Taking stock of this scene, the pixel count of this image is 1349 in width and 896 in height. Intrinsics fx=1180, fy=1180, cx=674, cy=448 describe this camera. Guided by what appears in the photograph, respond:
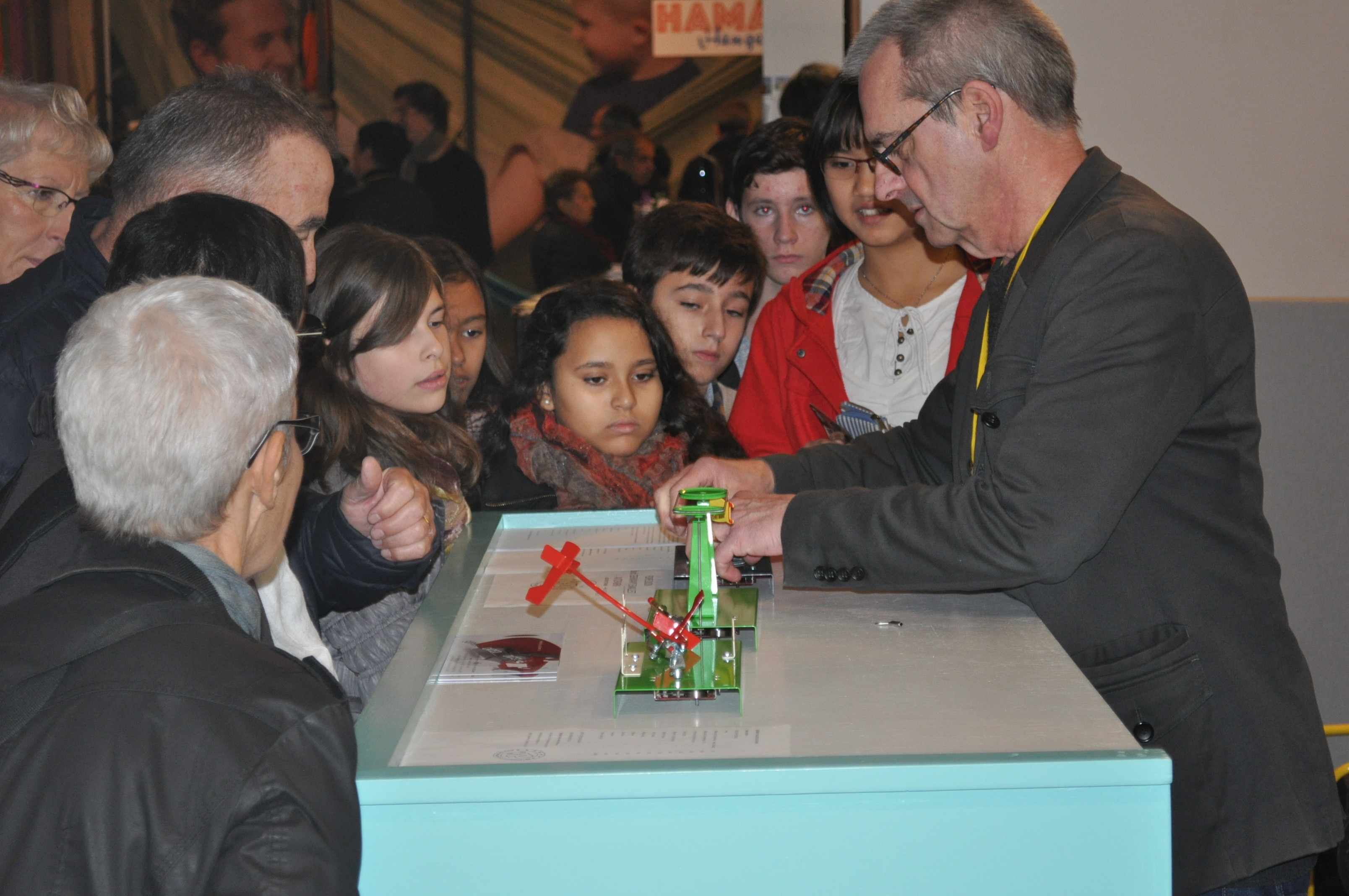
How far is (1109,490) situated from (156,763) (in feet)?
3.57

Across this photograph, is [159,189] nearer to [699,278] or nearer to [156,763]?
[156,763]

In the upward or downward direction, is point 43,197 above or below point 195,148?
below

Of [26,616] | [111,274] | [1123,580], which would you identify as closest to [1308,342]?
[1123,580]

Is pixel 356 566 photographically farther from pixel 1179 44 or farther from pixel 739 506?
pixel 1179 44

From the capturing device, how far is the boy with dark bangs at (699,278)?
3.13m

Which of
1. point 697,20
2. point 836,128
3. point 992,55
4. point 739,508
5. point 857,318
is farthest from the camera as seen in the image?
point 697,20

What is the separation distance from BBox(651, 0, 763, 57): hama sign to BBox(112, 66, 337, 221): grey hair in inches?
144

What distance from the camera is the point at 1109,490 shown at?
4.73 ft

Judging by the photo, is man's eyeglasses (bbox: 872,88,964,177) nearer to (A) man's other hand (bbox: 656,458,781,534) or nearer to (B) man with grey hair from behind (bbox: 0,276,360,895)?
(A) man's other hand (bbox: 656,458,781,534)

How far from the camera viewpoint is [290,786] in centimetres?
102

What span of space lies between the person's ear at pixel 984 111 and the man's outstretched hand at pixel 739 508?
0.58m

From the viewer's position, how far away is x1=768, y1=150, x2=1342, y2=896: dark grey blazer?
1.45 meters

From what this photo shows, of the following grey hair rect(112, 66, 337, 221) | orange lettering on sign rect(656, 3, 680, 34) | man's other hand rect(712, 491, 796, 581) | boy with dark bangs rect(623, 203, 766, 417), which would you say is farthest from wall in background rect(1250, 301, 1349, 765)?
orange lettering on sign rect(656, 3, 680, 34)

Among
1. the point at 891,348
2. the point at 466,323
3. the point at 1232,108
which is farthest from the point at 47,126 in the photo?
the point at 1232,108
